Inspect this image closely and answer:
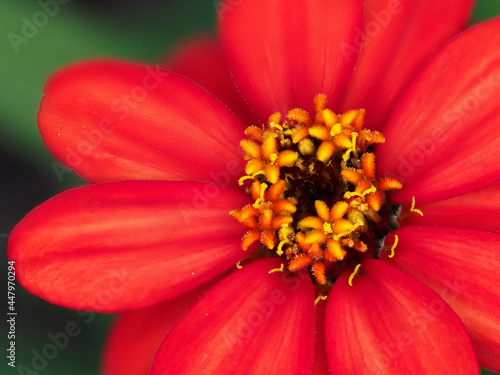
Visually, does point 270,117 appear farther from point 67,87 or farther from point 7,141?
point 7,141

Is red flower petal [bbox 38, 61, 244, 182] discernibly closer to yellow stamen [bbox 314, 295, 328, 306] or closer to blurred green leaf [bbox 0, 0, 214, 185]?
yellow stamen [bbox 314, 295, 328, 306]

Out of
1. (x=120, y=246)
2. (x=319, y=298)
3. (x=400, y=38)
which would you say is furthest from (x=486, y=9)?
(x=120, y=246)

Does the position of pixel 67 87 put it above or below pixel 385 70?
above

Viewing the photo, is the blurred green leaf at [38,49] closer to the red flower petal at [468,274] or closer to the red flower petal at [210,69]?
the red flower petal at [210,69]

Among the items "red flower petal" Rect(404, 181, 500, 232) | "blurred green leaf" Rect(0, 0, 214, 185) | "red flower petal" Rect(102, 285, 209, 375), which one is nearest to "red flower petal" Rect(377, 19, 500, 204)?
"red flower petal" Rect(404, 181, 500, 232)

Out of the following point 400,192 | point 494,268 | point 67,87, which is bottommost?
point 494,268

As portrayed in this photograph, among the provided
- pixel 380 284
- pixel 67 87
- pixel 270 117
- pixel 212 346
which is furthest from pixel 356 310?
pixel 67 87

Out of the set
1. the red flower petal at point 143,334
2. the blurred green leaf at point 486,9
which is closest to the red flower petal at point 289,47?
the red flower petal at point 143,334
